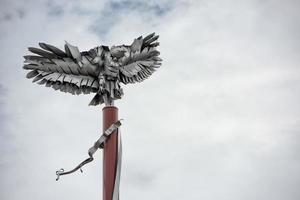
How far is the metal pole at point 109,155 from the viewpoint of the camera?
70.5ft

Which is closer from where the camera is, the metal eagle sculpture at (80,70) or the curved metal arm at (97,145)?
the curved metal arm at (97,145)

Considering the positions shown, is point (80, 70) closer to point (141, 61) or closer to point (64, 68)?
point (64, 68)

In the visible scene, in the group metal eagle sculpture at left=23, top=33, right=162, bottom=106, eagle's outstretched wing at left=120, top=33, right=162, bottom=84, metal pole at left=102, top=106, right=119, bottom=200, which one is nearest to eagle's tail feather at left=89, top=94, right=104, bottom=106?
metal eagle sculpture at left=23, top=33, right=162, bottom=106

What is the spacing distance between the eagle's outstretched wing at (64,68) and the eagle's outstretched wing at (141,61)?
1.48 meters

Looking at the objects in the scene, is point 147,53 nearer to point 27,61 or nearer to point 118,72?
point 118,72

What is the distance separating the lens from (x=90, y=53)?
78.7 ft

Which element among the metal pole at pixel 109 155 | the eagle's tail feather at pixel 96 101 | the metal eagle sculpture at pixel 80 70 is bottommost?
the metal pole at pixel 109 155

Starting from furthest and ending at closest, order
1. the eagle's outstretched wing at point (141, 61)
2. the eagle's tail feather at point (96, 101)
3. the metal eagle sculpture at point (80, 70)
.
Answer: the eagle's outstretched wing at point (141, 61) < the eagle's tail feather at point (96, 101) < the metal eagle sculpture at point (80, 70)

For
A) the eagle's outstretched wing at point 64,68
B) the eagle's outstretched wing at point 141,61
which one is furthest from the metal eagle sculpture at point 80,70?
the eagle's outstretched wing at point 141,61

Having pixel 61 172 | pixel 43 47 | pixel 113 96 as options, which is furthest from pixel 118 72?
pixel 61 172

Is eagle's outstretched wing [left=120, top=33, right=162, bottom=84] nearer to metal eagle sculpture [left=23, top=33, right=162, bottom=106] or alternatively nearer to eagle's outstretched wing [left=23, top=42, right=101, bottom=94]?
metal eagle sculpture [left=23, top=33, right=162, bottom=106]

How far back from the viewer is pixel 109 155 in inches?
869

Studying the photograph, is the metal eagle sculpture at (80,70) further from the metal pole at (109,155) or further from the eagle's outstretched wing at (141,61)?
the metal pole at (109,155)

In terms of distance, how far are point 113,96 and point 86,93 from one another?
4.40 feet
